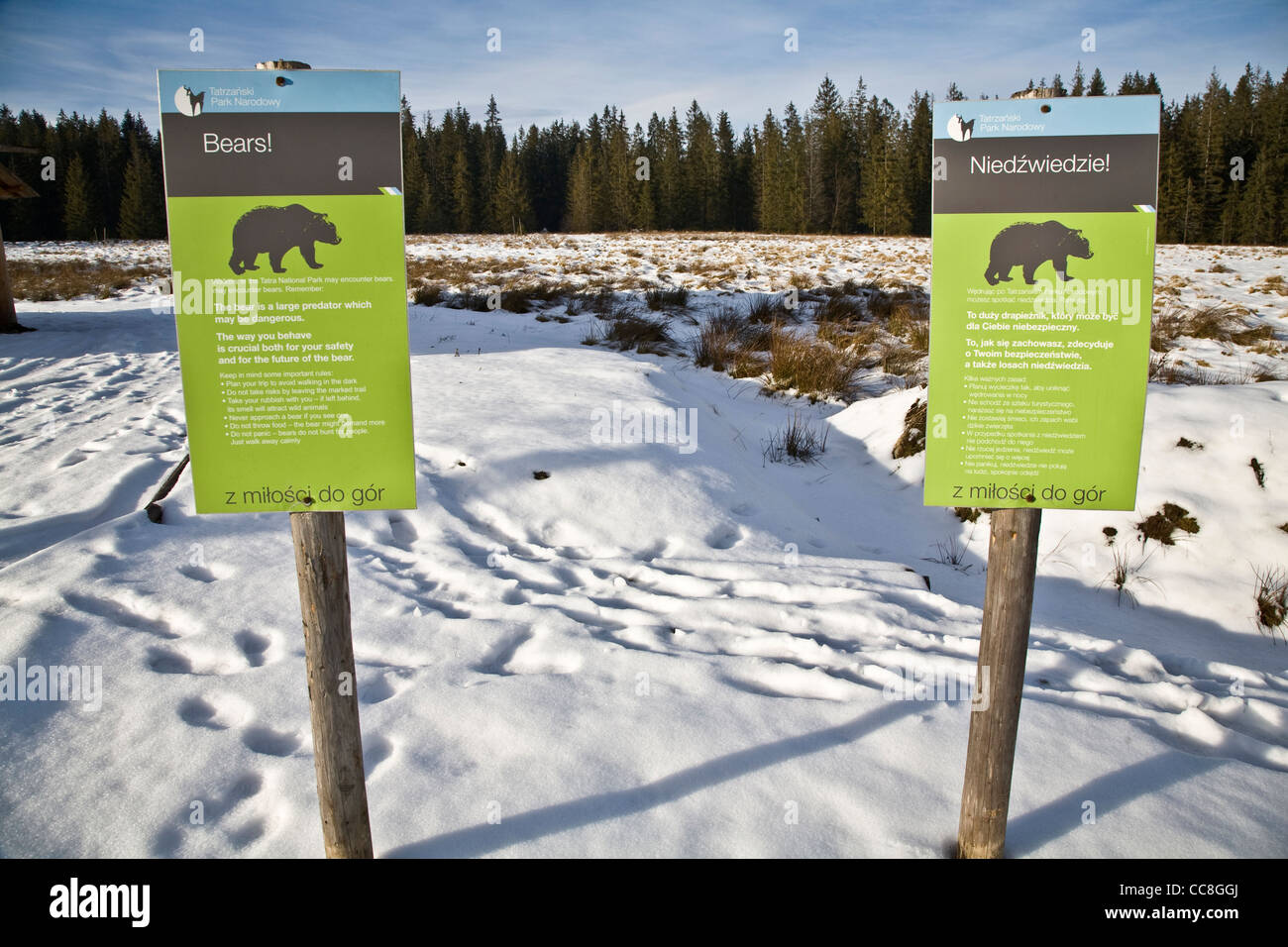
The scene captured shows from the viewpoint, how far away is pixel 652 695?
296cm

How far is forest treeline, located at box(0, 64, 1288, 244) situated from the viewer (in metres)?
40.3

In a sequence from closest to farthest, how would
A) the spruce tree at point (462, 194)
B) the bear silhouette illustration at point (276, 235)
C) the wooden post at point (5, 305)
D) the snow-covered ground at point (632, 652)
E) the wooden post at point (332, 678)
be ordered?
the bear silhouette illustration at point (276, 235)
the wooden post at point (332, 678)
the snow-covered ground at point (632, 652)
the wooden post at point (5, 305)
the spruce tree at point (462, 194)

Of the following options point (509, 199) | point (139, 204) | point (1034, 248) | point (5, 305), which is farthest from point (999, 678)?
point (139, 204)

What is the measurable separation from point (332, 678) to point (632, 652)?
1489 mm

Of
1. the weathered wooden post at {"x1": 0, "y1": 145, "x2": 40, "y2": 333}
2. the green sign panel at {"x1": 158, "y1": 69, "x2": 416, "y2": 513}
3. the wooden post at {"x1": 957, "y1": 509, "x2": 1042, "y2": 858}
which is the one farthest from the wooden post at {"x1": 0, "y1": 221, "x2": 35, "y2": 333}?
the wooden post at {"x1": 957, "y1": 509, "x2": 1042, "y2": 858}

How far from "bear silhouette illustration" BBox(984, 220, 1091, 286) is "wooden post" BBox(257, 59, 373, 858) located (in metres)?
1.86

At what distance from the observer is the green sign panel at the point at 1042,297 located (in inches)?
74.9

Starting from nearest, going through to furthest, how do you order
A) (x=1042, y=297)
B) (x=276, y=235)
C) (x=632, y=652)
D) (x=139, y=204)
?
(x=276, y=235) → (x=1042, y=297) → (x=632, y=652) → (x=139, y=204)

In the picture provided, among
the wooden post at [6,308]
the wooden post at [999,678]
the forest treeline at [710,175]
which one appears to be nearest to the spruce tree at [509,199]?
the forest treeline at [710,175]

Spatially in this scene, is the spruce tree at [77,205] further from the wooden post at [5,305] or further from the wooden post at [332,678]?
the wooden post at [332,678]

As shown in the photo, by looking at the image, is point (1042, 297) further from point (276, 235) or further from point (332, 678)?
point (332, 678)

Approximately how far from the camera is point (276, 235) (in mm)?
1806

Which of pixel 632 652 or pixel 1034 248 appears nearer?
pixel 1034 248

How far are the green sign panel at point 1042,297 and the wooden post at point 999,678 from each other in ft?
0.43
